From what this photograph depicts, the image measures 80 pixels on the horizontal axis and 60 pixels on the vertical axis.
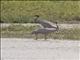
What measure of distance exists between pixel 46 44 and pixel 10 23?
4.41 m

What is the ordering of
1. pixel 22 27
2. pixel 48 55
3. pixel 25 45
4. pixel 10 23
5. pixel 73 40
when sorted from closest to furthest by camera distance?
pixel 48 55
pixel 25 45
pixel 73 40
pixel 22 27
pixel 10 23

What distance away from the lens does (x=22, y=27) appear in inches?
524

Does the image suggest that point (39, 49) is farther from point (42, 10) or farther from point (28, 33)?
point (42, 10)

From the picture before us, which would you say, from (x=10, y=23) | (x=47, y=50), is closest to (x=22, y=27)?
(x=10, y=23)

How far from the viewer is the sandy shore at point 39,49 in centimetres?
800

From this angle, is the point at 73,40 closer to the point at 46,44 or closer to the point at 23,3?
the point at 46,44

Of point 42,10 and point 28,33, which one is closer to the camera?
point 28,33

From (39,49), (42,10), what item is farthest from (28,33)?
(42,10)

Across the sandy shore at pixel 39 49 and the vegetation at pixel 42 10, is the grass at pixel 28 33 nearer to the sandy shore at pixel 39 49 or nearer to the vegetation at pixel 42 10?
the sandy shore at pixel 39 49

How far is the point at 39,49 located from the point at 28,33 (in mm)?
3344

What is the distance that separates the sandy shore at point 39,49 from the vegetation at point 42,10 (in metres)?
4.29

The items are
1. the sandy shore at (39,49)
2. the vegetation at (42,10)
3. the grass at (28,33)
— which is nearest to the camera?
the sandy shore at (39,49)

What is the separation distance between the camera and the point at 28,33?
1242 centimetres

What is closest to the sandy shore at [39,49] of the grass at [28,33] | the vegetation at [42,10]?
the grass at [28,33]
